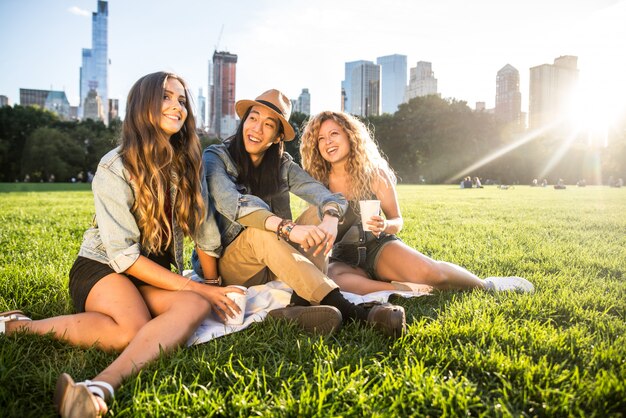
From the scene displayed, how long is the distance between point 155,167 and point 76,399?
56.7 inches

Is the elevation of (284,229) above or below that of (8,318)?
above

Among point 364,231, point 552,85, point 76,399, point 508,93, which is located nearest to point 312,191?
point 364,231

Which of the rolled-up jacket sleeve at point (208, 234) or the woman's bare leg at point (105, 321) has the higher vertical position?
the rolled-up jacket sleeve at point (208, 234)

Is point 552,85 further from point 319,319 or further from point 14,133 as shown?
point 319,319

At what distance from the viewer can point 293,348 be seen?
2523 mm

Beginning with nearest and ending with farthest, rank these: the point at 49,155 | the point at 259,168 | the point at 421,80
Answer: the point at 259,168
the point at 49,155
the point at 421,80

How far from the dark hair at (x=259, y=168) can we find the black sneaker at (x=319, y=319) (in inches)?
49.5

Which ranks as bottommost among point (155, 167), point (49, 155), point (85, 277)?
point (85, 277)

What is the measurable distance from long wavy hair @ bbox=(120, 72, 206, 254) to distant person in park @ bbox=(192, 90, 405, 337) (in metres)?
0.35

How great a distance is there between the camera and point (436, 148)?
163ft

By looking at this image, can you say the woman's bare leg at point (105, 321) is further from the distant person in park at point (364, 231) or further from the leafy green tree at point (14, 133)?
the leafy green tree at point (14, 133)

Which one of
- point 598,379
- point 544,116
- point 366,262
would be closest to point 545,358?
point 598,379

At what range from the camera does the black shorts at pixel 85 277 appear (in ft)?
8.93

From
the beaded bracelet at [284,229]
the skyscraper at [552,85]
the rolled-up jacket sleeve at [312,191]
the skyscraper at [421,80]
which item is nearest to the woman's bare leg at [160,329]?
the beaded bracelet at [284,229]
